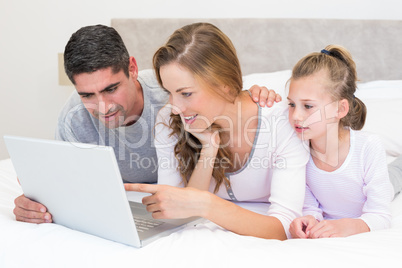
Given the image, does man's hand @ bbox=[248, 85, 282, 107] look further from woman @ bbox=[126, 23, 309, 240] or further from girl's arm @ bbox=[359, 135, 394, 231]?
girl's arm @ bbox=[359, 135, 394, 231]

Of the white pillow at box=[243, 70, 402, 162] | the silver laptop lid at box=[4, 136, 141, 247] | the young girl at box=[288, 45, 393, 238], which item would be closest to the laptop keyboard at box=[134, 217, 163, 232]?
the silver laptop lid at box=[4, 136, 141, 247]

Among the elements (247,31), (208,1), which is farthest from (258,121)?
(208,1)

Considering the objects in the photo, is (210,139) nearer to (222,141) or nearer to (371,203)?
(222,141)

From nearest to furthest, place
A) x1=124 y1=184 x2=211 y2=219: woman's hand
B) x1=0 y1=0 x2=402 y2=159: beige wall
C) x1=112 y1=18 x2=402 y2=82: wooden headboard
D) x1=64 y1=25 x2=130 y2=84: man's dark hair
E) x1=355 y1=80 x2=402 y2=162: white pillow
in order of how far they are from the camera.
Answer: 1. x1=124 y1=184 x2=211 y2=219: woman's hand
2. x1=64 y1=25 x2=130 y2=84: man's dark hair
3. x1=355 y1=80 x2=402 y2=162: white pillow
4. x1=112 y1=18 x2=402 y2=82: wooden headboard
5. x1=0 y1=0 x2=402 y2=159: beige wall

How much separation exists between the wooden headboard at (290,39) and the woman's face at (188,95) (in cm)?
119

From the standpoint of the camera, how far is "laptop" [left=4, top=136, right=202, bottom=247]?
0.88 m

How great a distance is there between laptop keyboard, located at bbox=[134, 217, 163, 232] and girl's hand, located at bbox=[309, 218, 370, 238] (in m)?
0.39

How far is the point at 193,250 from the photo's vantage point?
0.90m

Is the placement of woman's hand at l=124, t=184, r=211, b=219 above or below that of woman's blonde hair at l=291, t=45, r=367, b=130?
below

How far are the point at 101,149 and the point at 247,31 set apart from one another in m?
1.72

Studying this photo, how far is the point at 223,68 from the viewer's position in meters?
1.26

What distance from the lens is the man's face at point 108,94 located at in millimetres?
1386

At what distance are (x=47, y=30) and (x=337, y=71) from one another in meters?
2.11

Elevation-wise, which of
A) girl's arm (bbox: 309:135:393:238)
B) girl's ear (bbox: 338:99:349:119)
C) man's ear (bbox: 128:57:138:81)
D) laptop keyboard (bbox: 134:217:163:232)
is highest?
man's ear (bbox: 128:57:138:81)
